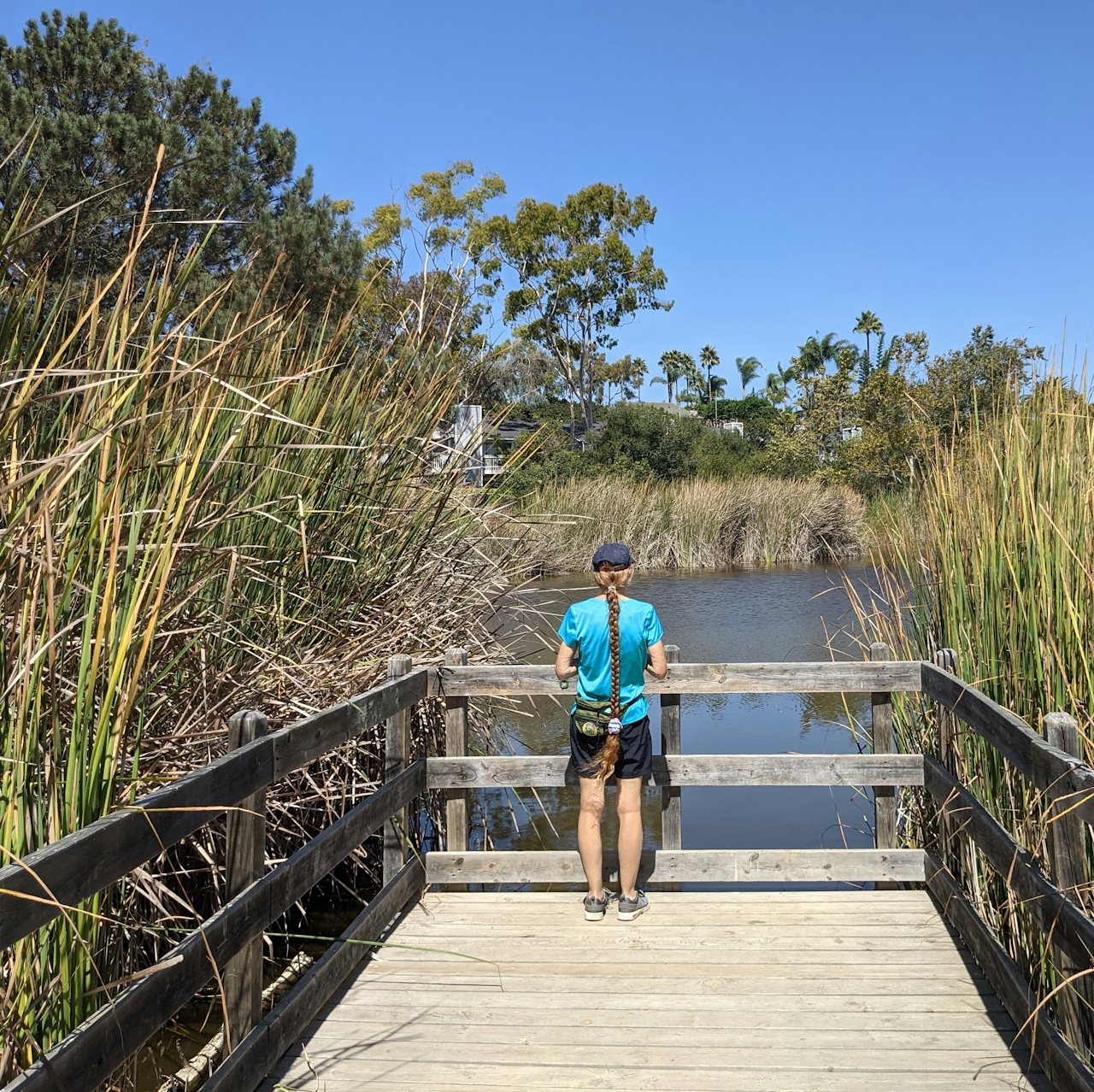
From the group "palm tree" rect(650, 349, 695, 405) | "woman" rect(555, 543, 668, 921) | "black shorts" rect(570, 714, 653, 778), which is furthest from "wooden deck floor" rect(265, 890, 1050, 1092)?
"palm tree" rect(650, 349, 695, 405)

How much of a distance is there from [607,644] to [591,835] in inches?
31.3

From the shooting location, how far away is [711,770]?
5.04 meters

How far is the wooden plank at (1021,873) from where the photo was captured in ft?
9.34

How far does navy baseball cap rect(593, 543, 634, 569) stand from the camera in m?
4.74

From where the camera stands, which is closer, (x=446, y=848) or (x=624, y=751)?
(x=624, y=751)

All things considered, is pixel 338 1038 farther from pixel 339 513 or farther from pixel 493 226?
pixel 493 226

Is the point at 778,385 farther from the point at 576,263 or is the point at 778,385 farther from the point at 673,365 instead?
the point at 576,263

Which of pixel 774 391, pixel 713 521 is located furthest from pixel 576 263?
pixel 774 391

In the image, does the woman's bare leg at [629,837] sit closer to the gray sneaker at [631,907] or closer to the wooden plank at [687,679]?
the gray sneaker at [631,907]

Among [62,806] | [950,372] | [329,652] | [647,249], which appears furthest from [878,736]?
[647,249]

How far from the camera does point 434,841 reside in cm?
626

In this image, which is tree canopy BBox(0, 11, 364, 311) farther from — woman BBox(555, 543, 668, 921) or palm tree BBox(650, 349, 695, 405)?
palm tree BBox(650, 349, 695, 405)

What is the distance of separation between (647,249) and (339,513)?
40.2 metres

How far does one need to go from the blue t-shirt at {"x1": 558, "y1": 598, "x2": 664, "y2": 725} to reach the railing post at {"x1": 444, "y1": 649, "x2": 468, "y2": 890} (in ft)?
2.28
